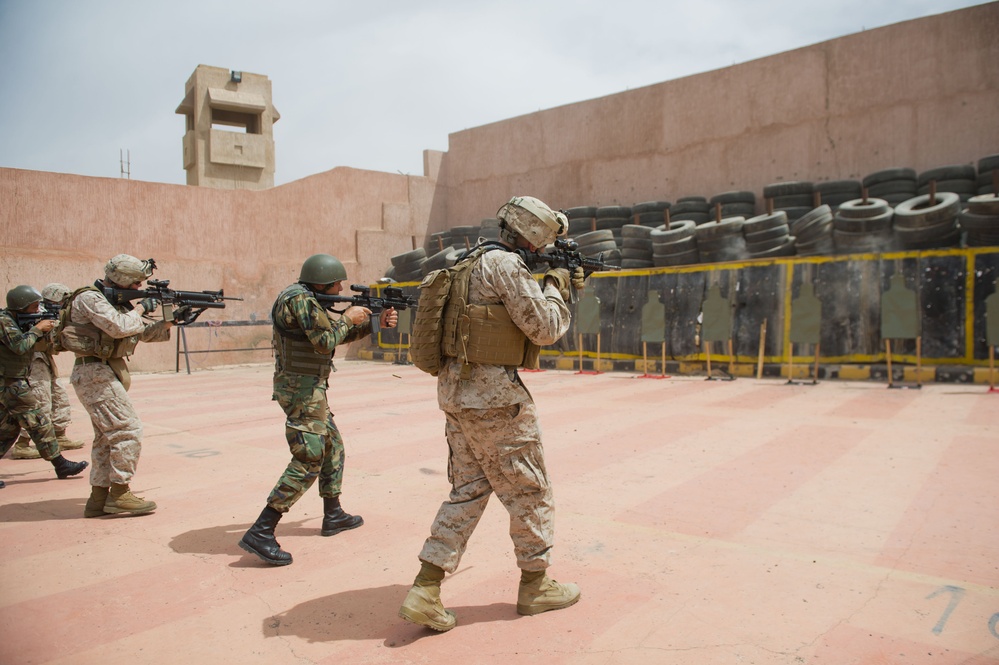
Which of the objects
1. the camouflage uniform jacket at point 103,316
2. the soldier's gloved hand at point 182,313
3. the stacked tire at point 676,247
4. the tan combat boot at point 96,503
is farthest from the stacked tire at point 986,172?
the tan combat boot at point 96,503

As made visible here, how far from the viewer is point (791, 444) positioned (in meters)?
6.84

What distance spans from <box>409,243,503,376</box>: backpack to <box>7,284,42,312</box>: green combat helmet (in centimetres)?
498

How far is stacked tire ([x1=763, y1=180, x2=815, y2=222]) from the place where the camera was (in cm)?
1658

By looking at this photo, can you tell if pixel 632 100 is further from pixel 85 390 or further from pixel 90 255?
pixel 85 390

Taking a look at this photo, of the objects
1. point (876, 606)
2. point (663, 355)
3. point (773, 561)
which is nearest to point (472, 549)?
point (773, 561)

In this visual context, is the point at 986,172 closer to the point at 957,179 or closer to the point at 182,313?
the point at 957,179

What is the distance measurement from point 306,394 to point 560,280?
5.78 feet

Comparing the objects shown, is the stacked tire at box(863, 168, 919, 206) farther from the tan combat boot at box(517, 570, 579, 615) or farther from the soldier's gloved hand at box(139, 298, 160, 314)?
the tan combat boot at box(517, 570, 579, 615)

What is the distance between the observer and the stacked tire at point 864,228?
41.3 feet

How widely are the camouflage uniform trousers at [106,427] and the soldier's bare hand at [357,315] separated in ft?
5.99

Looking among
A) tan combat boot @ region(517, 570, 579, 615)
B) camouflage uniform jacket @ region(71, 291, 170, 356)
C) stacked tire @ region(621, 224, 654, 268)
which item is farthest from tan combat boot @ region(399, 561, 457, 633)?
stacked tire @ region(621, 224, 654, 268)

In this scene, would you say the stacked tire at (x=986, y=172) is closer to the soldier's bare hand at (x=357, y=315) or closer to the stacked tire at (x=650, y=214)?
the stacked tire at (x=650, y=214)

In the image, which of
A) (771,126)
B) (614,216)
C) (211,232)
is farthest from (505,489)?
(771,126)

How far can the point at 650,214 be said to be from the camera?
18.5 m
